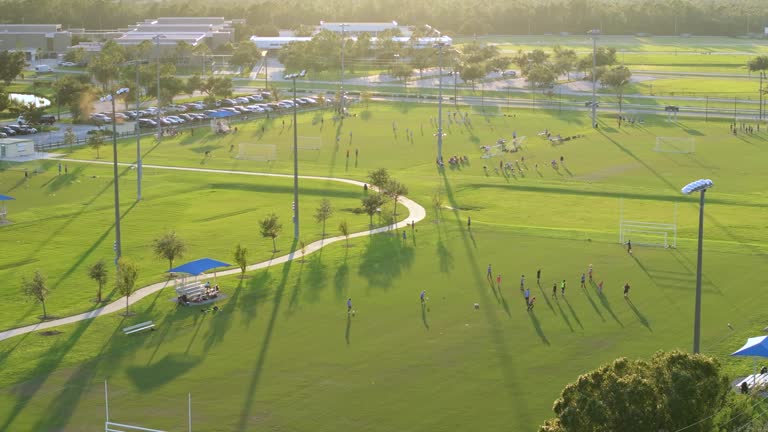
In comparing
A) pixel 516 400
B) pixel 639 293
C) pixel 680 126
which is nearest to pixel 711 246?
pixel 639 293

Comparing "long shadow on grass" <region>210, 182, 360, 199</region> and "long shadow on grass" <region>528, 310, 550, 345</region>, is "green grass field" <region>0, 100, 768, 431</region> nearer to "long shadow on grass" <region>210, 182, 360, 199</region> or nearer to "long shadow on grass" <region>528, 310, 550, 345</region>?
"long shadow on grass" <region>528, 310, 550, 345</region>

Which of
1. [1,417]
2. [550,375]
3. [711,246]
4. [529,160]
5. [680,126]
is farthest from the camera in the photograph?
[680,126]

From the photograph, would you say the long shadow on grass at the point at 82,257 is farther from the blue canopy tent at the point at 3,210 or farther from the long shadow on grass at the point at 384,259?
the long shadow on grass at the point at 384,259

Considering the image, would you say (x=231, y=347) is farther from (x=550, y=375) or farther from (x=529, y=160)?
(x=529, y=160)

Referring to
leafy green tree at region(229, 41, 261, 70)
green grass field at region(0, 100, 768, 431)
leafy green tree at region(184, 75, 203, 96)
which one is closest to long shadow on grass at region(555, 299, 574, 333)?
green grass field at region(0, 100, 768, 431)

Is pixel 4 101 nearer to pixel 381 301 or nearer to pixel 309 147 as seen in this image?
pixel 309 147

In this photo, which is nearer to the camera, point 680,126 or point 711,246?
point 711,246

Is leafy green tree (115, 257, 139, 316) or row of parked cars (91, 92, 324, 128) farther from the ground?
row of parked cars (91, 92, 324, 128)
